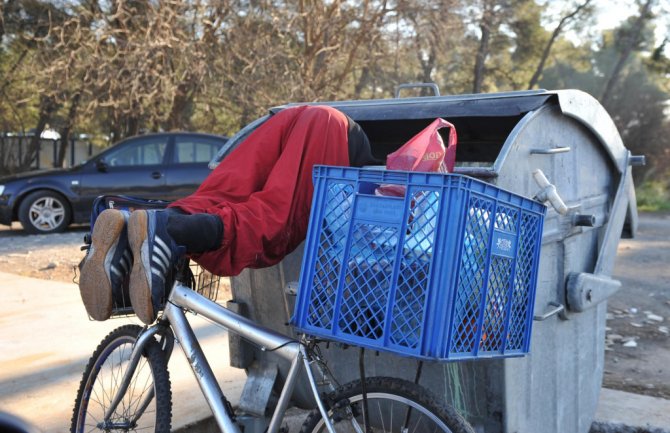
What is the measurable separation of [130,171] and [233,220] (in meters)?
8.65

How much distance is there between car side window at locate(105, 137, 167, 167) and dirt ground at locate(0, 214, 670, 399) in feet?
3.83

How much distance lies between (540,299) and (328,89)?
1346cm

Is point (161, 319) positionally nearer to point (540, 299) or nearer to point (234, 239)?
point (234, 239)

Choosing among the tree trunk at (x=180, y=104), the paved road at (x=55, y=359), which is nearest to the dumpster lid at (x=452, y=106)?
the paved road at (x=55, y=359)

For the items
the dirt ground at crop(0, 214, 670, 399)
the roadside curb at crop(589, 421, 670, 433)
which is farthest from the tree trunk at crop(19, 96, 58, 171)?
the roadside curb at crop(589, 421, 670, 433)

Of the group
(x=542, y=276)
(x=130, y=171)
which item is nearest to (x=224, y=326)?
(x=542, y=276)

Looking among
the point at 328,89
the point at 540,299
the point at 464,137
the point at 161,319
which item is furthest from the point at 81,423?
the point at 328,89

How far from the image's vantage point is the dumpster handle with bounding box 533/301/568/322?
9.36ft

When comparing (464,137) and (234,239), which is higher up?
(464,137)

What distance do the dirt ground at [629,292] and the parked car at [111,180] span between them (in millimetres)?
358

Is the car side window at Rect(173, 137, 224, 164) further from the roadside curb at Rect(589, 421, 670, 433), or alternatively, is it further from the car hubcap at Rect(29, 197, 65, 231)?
the roadside curb at Rect(589, 421, 670, 433)

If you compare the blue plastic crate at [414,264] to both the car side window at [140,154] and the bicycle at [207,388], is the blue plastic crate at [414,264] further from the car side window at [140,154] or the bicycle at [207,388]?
Result: the car side window at [140,154]

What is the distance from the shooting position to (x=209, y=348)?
4988mm

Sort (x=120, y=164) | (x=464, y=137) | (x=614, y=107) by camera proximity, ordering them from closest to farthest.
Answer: (x=464, y=137) < (x=120, y=164) < (x=614, y=107)
